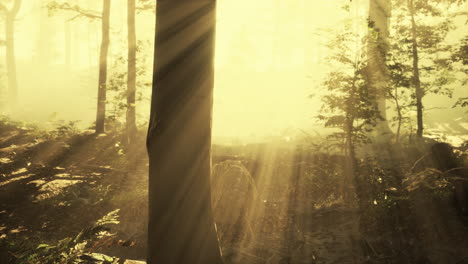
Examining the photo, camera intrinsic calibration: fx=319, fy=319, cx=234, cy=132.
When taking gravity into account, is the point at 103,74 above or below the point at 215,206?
above

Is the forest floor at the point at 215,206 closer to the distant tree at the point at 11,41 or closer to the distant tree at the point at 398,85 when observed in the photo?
the distant tree at the point at 398,85

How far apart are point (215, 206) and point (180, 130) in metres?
5.52

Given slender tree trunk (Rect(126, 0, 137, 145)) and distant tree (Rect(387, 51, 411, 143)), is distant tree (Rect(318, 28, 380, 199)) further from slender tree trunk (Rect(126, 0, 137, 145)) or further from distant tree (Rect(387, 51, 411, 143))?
slender tree trunk (Rect(126, 0, 137, 145))

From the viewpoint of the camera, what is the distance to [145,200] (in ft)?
32.1

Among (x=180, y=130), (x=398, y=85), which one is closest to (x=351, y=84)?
(x=398, y=85)

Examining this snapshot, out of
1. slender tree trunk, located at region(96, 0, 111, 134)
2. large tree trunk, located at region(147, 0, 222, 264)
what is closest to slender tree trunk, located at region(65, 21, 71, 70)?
slender tree trunk, located at region(96, 0, 111, 134)

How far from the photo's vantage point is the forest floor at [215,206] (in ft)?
22.8

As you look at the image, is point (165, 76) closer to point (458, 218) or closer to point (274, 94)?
point (458, 218)

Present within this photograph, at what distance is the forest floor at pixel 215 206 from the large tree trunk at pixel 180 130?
1086 mm

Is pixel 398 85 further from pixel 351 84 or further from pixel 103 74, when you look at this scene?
pixel 103 74

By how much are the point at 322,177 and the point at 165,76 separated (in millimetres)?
8930

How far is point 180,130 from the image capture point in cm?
376

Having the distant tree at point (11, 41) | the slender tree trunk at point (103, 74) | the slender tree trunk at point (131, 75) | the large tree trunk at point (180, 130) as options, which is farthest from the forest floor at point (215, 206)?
the distant tree at point (11, 41)

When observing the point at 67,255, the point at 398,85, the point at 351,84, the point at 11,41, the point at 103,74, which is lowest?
→ the point at 67,255
